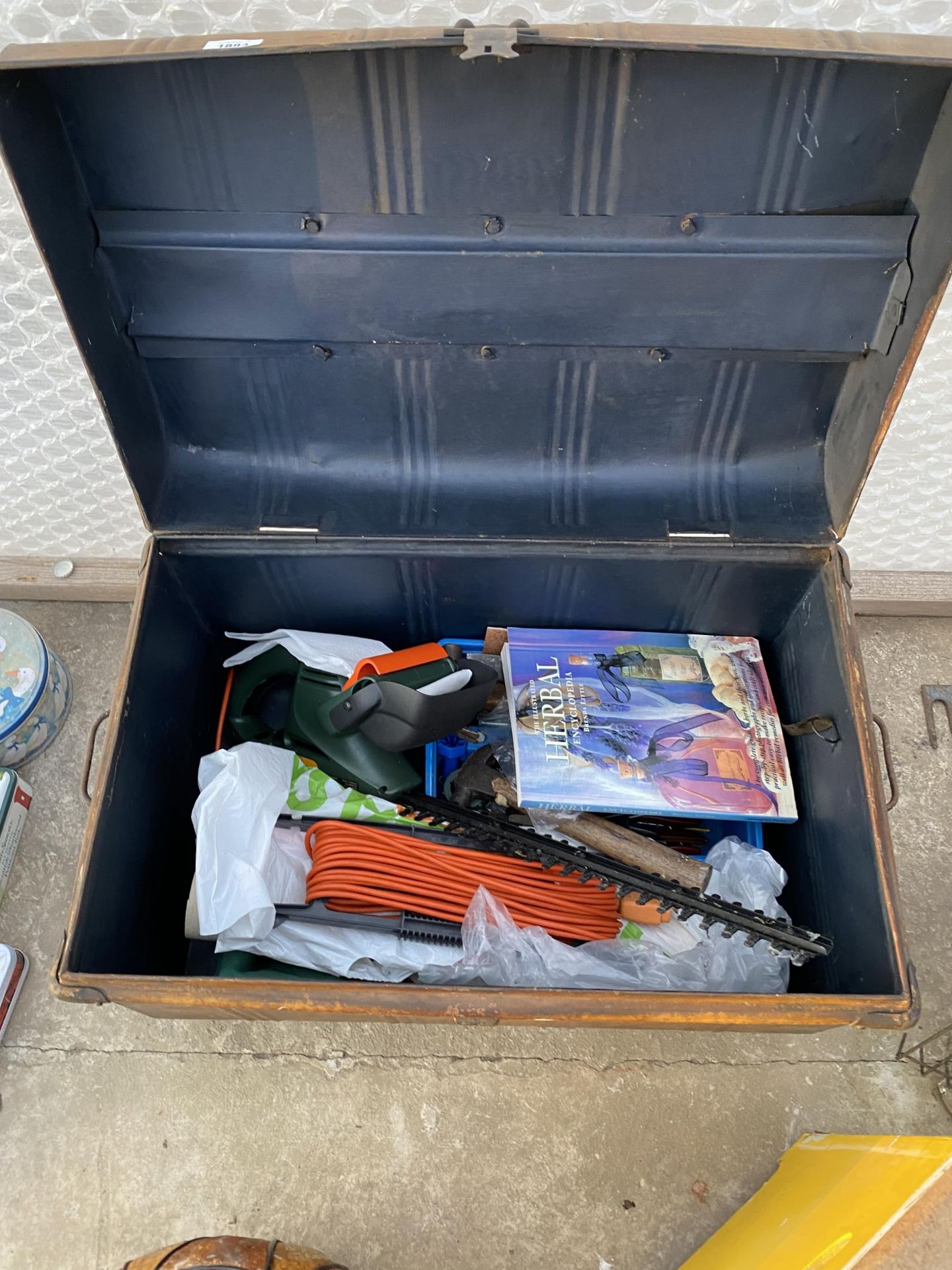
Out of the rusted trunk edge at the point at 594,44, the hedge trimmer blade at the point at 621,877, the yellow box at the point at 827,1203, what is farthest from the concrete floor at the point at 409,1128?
the rusted trunk edge at the point at 594,44

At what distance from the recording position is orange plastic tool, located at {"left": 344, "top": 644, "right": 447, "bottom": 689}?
1362mm

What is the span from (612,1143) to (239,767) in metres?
0.93

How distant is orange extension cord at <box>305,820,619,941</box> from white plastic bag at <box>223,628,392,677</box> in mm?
275

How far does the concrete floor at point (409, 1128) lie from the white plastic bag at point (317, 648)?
675 millimetres

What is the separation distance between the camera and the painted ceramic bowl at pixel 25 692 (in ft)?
5.55

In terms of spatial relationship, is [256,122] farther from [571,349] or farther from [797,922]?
[797,922]

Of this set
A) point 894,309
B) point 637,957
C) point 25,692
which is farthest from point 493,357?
point 25,692

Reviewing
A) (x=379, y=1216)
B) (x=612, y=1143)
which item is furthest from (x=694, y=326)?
(x=379, y=1216)

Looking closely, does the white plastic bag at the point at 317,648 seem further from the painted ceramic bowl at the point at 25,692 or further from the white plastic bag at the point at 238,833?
the painted ceramic bowl at the point at 25,692

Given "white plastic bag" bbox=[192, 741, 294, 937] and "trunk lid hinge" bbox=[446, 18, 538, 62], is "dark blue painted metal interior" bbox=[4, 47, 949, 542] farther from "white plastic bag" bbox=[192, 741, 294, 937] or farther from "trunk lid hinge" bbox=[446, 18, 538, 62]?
"white plastic bag" bbox=[192, 741, 294, 937]

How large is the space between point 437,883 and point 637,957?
1.14ft

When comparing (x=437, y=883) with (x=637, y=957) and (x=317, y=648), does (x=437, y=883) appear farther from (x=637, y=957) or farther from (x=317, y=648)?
(x=317, y=648)

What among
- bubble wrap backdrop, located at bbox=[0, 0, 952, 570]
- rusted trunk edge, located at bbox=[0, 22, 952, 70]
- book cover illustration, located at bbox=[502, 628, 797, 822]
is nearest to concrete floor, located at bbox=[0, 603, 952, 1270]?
book cover illustration, located at bbox=[502, 628, 797, 822]

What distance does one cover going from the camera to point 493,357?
1.22 m
